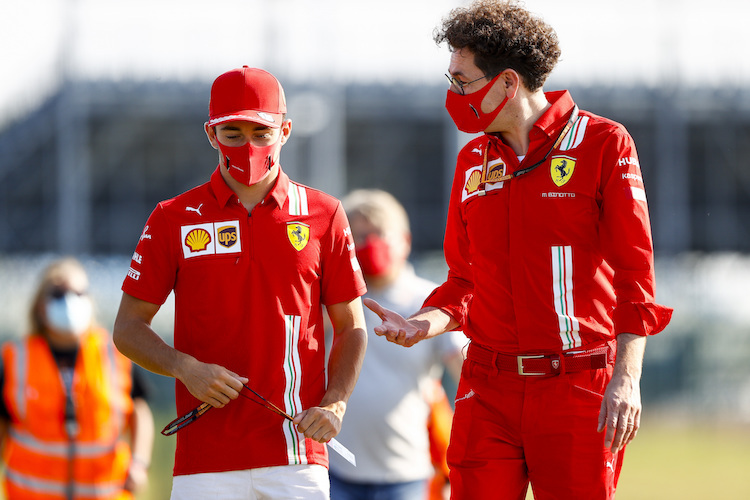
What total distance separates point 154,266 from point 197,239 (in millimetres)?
172

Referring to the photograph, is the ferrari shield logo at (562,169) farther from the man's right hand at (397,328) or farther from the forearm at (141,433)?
the forearm at (141,433)

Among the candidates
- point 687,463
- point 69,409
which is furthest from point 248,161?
point 687,463

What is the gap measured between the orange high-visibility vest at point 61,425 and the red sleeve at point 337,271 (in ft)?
9.06

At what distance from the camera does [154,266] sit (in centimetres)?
347

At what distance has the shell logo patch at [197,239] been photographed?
11.4ft

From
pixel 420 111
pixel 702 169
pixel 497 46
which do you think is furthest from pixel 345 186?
pixel 497 46

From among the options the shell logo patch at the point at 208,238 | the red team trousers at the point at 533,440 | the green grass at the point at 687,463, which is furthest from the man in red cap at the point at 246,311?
the green grass at the point at 687,463

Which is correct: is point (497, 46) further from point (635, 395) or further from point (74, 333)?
point (74, 333)

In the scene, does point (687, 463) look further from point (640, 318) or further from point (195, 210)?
point (195, 210)

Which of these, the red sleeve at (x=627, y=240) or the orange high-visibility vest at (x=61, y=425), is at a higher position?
the red sleeve at (x=627, y=240)

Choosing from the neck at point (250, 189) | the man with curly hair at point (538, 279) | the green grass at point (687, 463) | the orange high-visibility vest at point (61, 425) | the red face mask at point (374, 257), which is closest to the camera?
the man with curly hair at point (538, 279)

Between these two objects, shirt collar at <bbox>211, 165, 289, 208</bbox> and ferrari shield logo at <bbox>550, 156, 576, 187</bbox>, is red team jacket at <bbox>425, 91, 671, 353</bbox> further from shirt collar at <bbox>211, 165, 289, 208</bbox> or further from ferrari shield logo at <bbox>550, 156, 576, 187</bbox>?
shirt collar at <bbox>211, 165, 289, 208</bbox>

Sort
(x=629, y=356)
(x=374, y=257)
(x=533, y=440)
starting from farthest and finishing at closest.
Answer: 1. (x=374, y=257)
2. (x=533, y=440)
3. (x=629, y=356)

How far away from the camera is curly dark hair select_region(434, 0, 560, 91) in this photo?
3.57m
